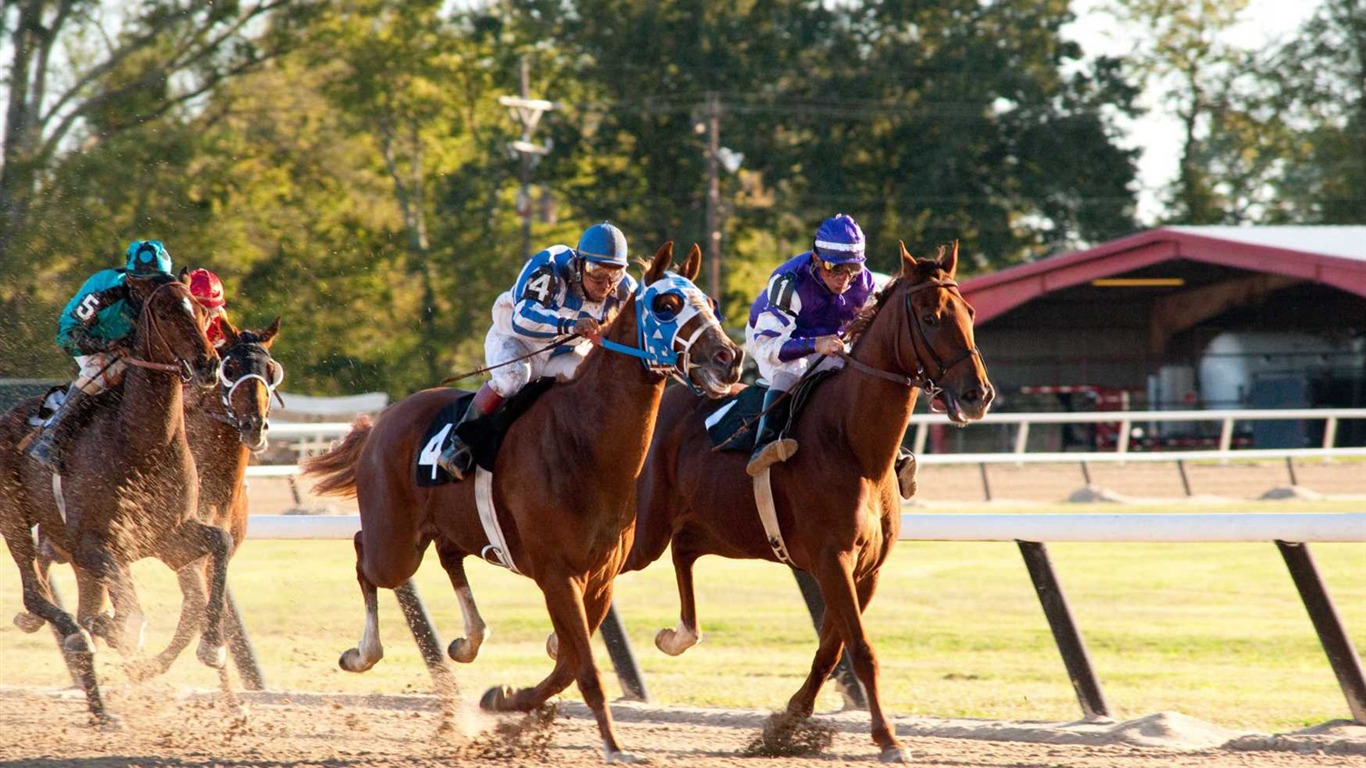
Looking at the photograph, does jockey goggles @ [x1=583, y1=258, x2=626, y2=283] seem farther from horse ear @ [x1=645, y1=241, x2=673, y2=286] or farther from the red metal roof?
the red metal roof

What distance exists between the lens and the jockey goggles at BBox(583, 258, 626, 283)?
616 cm

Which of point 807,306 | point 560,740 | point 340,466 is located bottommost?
point 560,740

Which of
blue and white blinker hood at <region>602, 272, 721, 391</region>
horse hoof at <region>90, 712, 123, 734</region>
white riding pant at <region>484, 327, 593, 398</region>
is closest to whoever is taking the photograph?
blue and white blinker hood at <region>602, 272, 721, 391</region>

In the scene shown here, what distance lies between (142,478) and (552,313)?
2.08 meters

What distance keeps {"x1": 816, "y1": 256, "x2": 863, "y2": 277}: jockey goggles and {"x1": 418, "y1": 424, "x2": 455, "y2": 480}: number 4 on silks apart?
5.24 feet

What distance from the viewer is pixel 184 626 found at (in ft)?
24.9

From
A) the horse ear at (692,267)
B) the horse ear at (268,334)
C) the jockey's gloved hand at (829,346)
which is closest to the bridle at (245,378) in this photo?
the horse ear at (268,334)

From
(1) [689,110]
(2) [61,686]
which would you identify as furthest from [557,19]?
(2) [61,686]

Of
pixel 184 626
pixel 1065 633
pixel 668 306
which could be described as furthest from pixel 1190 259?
pixel 668 306

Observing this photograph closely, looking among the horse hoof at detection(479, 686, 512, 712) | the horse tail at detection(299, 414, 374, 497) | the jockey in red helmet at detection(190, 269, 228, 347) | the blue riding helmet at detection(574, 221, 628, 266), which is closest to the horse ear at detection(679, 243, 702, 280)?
the blue riding helmet at detection(574, 221, 628, 266)

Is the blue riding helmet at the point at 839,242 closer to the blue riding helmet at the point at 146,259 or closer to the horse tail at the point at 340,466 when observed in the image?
the horse tail at the point at 340,466

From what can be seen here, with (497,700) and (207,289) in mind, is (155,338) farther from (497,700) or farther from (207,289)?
(497,700)

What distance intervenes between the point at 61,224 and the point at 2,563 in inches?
509

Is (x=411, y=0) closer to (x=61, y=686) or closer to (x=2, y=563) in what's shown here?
(x=2, y=563)
